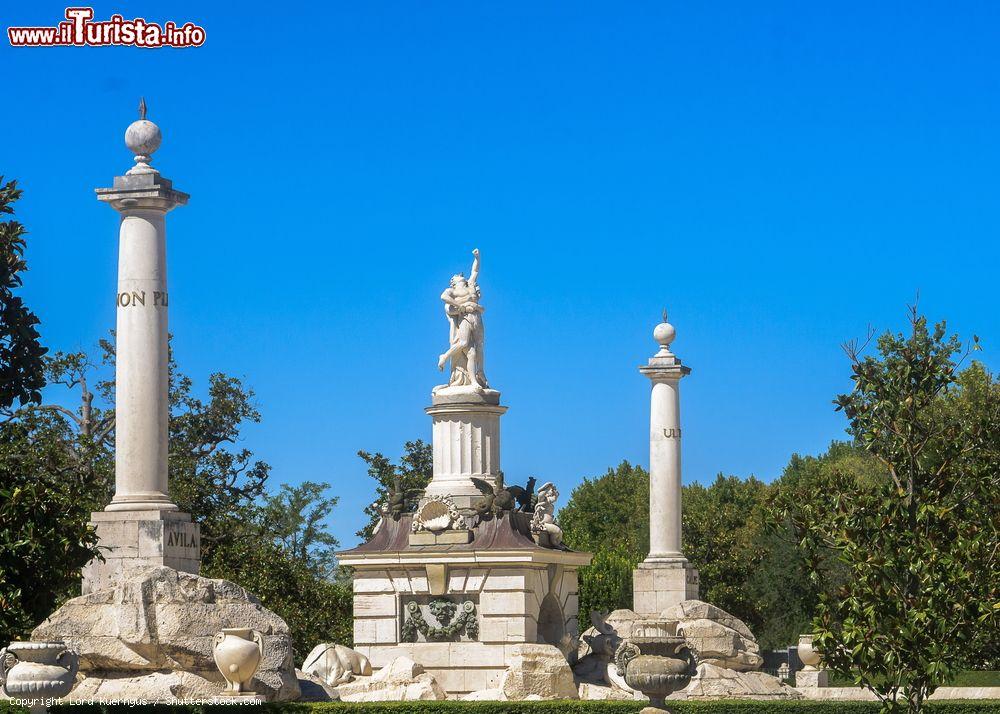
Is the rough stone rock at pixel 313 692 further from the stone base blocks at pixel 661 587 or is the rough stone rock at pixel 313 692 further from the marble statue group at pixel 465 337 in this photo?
the stone base blocks at pixel 661 587

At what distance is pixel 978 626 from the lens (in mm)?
22750

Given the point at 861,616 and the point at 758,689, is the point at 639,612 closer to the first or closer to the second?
the point at 758,689

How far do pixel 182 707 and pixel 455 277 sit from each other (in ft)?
54.6

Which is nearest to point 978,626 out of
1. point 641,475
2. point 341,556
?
point 341,556

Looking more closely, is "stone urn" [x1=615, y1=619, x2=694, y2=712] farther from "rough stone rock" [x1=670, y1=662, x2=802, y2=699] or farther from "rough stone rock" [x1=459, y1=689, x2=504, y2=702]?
"rough stone rock" [x1=670, y1=662, x2=802, y2=699]

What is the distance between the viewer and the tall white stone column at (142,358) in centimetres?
2561

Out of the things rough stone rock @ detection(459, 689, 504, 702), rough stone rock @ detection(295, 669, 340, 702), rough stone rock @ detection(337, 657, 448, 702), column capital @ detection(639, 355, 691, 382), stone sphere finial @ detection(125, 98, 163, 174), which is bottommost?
rough stone rock @ detection(459, 689, 504, 702)

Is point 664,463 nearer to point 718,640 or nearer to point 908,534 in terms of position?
point 718,640

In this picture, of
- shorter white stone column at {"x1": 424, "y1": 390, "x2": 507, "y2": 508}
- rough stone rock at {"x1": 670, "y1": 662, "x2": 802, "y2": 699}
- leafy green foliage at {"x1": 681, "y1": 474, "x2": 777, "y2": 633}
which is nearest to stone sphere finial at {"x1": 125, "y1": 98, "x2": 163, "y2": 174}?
shorter white stone column at {"x1": 424, "y1": 390, "x2": 507, "y2": 508}

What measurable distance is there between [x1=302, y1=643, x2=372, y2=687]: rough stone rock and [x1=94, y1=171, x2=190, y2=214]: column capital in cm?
1106

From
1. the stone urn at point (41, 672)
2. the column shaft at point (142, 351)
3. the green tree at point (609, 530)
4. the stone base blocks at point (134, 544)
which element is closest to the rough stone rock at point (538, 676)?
the stone base blocks at point (134, 544)

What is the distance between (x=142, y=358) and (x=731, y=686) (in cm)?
1635

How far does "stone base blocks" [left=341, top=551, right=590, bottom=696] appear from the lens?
111ft

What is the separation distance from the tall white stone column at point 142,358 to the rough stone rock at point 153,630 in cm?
98
